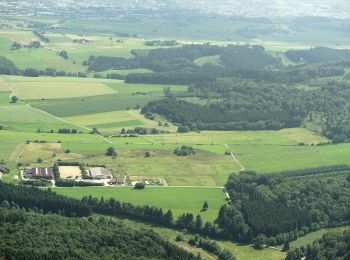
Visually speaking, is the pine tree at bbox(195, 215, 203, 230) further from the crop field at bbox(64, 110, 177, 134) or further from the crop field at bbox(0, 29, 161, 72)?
the crop field at bbox(0, 29, 161, 72)

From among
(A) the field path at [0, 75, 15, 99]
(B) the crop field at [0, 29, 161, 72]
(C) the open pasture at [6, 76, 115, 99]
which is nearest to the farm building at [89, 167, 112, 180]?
(C) the open pasture at [6, 76, 115, 99]

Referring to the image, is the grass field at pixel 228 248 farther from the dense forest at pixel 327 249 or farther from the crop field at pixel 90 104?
the crop field at pixel 90 104

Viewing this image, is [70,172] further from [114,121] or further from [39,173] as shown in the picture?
[114,121]

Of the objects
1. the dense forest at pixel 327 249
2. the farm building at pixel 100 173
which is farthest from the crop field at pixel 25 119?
the dense forest at pixel 327 249

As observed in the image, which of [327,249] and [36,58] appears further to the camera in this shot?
[36,58]

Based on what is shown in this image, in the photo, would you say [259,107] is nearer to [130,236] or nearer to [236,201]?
[236,201]

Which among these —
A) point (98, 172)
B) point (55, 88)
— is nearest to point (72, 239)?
point (98, 172)
